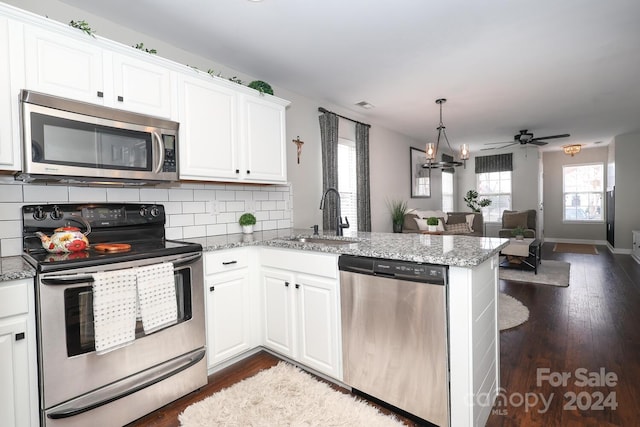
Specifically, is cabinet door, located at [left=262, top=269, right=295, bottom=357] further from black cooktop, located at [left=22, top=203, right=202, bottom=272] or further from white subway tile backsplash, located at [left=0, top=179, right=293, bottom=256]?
white subway tile backsplash, located at [left=0, top=179, right=293, bottom=256]

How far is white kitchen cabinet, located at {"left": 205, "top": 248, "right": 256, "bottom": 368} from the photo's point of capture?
218cm

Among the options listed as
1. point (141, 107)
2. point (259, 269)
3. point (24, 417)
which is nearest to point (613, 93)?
point (259, 269)

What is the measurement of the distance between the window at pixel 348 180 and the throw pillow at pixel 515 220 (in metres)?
4.58

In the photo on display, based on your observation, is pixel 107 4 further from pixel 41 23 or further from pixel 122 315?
pixel 122 315

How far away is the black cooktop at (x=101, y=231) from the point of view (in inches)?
63.1

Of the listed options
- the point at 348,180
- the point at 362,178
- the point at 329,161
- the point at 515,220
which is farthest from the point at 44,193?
the point at 515,220

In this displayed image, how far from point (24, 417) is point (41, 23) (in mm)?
1926

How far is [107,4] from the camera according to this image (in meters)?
2.11

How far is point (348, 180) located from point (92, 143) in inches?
126

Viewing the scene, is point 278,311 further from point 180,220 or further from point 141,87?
point 141,87

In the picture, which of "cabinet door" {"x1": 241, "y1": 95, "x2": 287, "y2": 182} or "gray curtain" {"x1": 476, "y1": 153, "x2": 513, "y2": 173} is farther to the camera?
"gray curtain" {"x1": 476, "y1": 153, "x2": 513, "y2": 173}

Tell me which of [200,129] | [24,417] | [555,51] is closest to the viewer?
[24,417]

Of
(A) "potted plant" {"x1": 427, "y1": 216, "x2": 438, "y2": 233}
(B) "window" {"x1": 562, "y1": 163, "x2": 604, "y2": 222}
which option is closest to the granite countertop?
(A) "potted plant" {"x1": 427, "y1": 216, "x2": 438, "y2": 233}

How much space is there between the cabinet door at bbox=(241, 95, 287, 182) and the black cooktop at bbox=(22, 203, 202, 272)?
2.66 feet
